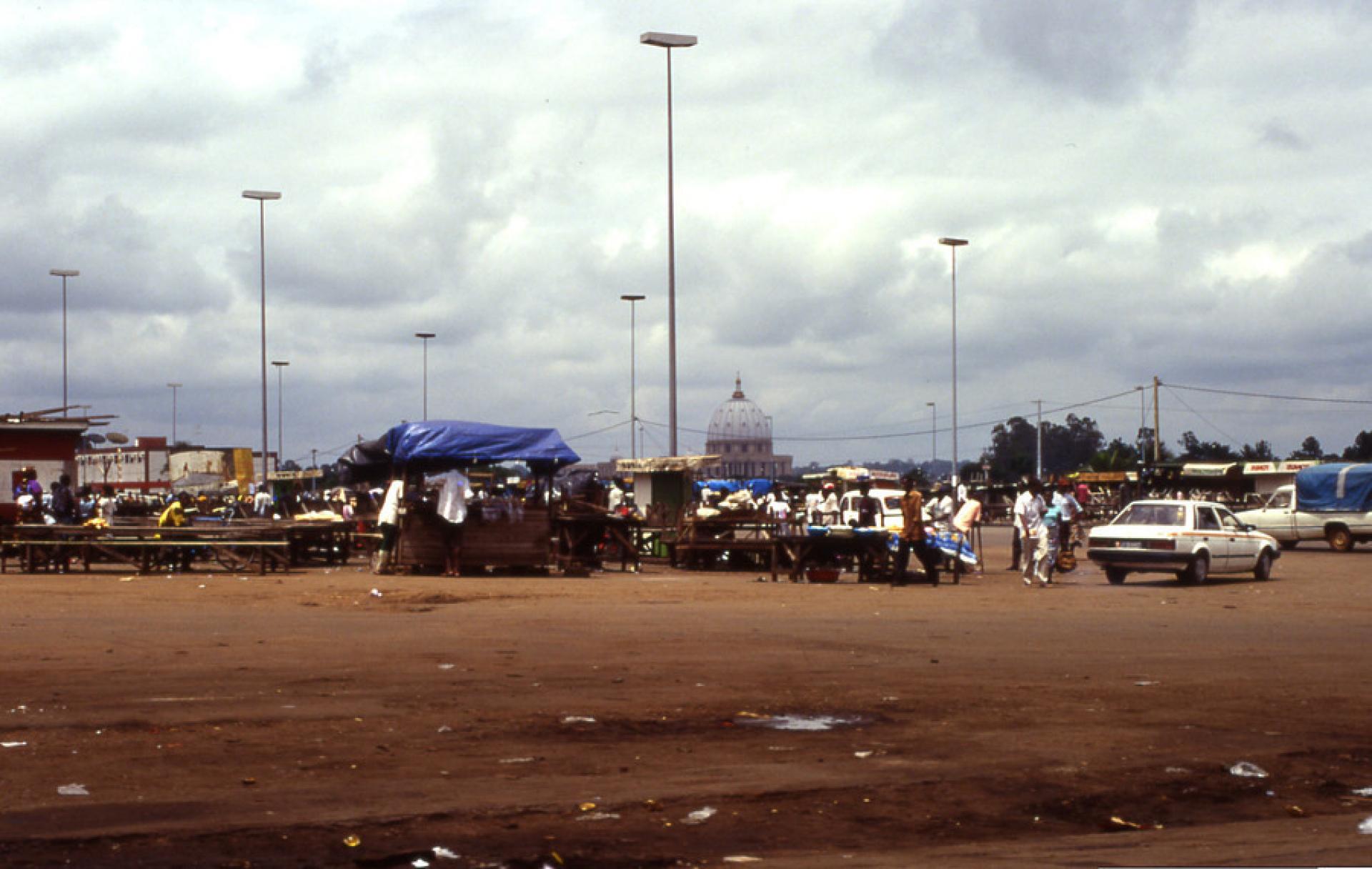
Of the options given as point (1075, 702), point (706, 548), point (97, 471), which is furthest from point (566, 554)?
point (97, 471)

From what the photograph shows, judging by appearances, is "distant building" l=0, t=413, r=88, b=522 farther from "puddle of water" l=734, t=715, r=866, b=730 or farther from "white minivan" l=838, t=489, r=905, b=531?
"puddle of water" l=734, t=715, r=866, b=730

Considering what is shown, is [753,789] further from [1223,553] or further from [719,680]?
[1223,553]

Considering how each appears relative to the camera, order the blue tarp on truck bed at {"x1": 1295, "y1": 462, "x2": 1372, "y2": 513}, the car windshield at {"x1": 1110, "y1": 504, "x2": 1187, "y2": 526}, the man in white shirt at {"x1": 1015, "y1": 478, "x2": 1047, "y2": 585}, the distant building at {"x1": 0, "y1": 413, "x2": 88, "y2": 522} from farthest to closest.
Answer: the distant building at {"x1": 0, "y1": 413, "x2": 88, "y2": 522} < the blue tarp on truck bed at {"x1": 1295, "y1": 462, "x2": 1372, "y2": 513} < the car windshield at {"x1": 1110, "y1": 504, "x2": 1187, "y2": 526} < the man in white shirt at {"x1": 1015, "y1": 478, "x2": 1047, "y2": 585}

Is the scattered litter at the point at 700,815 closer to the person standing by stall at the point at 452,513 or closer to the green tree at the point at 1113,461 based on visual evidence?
the person standing by stall at the point at 452,513

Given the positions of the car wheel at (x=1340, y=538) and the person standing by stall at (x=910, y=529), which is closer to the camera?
the person standing by stall at (x=910, y=529)

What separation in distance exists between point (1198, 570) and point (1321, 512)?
15.8 metres

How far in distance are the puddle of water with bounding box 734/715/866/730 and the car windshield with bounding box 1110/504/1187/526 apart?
17242 millimetres

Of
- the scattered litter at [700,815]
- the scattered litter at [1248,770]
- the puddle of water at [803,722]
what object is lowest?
the scattered litter at [1248,770]

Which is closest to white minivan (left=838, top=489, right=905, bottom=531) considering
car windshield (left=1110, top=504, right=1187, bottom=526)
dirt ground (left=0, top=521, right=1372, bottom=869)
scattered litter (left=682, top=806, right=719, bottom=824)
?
car windshield (left=1110, top=504, right=1187, bottom=526)

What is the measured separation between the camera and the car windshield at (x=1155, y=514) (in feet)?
85.4

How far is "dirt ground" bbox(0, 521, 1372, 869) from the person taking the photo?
678 centimetres

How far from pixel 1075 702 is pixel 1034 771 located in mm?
2569

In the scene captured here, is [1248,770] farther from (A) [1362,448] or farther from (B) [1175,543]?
(A) [1362,448]

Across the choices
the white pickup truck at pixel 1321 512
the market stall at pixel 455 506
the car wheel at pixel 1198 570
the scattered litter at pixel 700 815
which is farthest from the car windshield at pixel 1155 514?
the scattered litter at pixel 700 815
